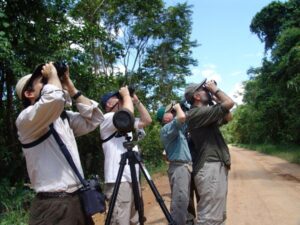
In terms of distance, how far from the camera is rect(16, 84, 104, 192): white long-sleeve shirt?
8.69 ft

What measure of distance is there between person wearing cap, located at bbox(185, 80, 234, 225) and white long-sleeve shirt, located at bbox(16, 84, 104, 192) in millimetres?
1508

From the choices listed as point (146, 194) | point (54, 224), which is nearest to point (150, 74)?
point (146, 194)

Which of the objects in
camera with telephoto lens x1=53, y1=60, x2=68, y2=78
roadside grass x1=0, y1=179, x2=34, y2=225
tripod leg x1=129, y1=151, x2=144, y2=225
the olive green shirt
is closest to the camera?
camera with telephoto lens x1=53, y1=60, x2=68, y2=78

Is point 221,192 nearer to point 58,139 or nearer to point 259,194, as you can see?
point 58,139

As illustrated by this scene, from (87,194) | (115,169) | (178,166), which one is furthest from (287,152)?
(87,194)

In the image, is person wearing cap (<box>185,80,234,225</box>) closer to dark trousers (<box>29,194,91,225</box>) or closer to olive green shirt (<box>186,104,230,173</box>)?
olive green shirt (<box>186,104,230,173</box>)

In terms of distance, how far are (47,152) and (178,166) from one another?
9.23 ft

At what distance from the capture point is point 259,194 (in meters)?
10.2

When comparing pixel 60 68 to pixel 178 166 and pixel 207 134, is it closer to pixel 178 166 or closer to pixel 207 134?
pixel 207 134

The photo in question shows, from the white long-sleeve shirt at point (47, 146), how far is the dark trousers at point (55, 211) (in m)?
0.07

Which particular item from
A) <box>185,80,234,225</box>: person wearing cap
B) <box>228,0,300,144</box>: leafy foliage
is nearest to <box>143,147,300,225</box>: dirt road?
<box>185,80,234,225</box>: person wearing cap

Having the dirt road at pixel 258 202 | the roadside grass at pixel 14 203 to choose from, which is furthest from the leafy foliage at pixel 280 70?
the roadside grass at pixel 14 203

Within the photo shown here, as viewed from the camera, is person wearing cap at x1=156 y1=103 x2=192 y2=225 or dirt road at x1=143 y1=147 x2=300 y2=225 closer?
person wearing cap at x1=156 y1=103 x2=192 y2=225

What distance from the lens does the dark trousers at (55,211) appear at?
2742 mm
